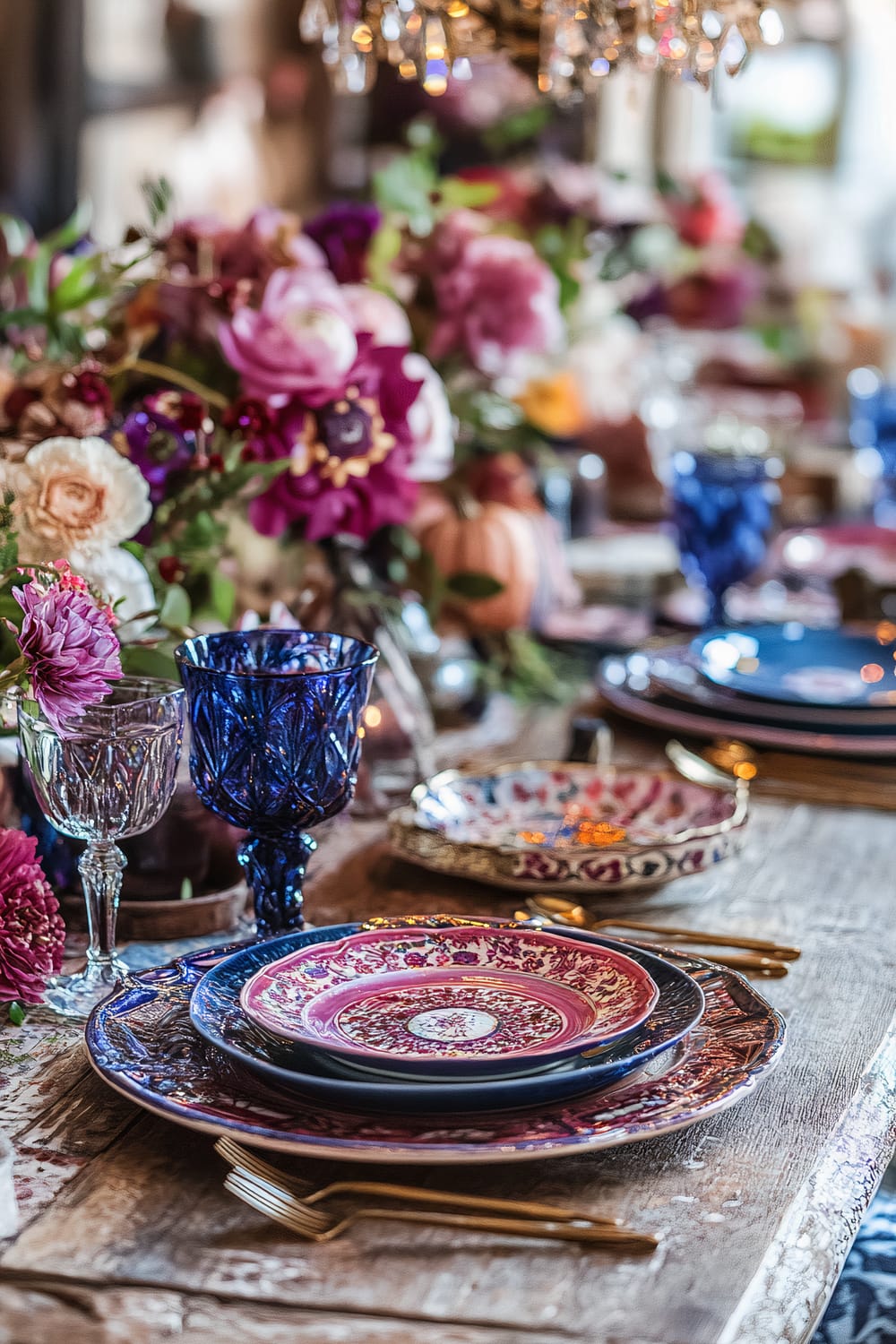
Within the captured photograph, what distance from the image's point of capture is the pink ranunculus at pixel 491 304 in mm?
1561

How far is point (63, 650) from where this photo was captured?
0.73m

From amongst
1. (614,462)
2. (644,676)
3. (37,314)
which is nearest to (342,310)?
(37,314)

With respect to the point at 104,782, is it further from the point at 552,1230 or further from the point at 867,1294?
the point at 867,1294

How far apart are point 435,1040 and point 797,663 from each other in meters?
0.82

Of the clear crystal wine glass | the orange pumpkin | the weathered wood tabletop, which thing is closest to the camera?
the weathered wood tabletop

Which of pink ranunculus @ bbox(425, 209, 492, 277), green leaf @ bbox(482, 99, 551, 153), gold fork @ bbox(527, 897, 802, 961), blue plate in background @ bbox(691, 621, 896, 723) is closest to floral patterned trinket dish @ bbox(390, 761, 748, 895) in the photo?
gold fork @ bbox(527, 897, 802, 961)

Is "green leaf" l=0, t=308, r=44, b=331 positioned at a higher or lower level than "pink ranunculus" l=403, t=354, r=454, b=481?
higher

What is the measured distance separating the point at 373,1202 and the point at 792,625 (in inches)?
38.9

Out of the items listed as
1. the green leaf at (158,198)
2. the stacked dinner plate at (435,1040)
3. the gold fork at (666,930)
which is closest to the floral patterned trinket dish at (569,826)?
the gold fork at (666,930)

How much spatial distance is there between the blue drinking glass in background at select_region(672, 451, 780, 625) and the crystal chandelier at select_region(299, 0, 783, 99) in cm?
38

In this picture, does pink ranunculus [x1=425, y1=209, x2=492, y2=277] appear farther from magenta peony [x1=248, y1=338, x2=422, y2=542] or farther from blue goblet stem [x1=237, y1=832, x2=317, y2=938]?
blue goblet stem [x1=237, y1=832, x2=317, y2=938]

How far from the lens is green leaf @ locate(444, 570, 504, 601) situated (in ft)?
4.62

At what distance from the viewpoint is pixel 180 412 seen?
1050 mm

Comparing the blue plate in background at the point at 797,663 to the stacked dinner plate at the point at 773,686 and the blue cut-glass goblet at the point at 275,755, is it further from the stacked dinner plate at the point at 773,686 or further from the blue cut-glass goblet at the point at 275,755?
the blue cut-glass goblet at the point at 275,755
